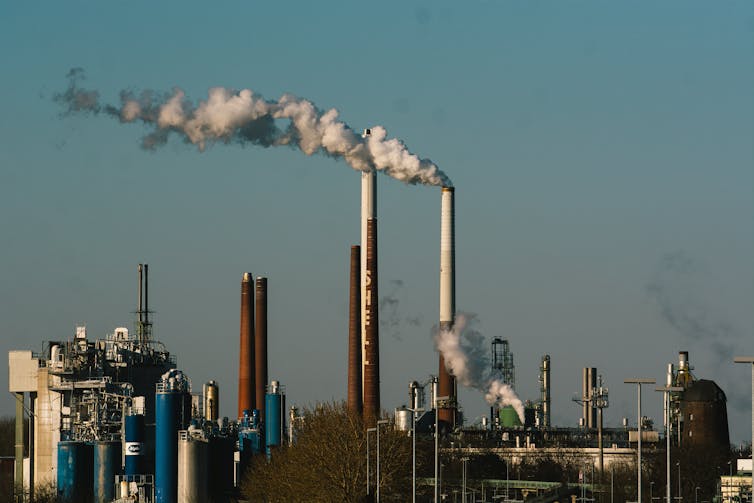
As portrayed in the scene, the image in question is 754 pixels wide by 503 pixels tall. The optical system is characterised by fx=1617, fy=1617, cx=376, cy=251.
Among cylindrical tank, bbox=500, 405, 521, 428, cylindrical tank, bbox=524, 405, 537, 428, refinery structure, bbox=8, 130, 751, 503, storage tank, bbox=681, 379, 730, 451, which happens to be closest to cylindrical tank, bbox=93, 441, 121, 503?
refinery structure, bbox=8, 130, 751, 503

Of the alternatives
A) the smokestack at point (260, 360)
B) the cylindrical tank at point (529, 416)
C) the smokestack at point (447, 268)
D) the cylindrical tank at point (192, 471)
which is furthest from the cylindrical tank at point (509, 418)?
the cylindrical tank at point (192, 471)

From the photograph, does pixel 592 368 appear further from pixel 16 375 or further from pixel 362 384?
pixel 16 375

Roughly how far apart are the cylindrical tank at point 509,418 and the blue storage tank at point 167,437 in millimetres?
48100

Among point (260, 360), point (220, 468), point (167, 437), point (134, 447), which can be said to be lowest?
point (220, 468)

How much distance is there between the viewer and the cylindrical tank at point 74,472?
97.8 meters

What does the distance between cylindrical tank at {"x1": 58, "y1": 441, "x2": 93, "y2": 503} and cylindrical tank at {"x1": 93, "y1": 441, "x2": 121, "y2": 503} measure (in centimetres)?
39

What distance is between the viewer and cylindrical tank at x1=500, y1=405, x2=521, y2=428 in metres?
140

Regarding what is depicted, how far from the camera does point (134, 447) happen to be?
96.5m

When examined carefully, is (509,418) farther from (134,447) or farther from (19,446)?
(134,447)

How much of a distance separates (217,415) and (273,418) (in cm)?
2091

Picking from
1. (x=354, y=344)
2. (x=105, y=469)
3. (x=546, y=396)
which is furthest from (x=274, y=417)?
(x=546, y=396)

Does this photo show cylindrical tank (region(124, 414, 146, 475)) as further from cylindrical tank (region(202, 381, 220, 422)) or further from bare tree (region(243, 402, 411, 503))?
cylindrical tank (region(202, 381, 220, 422))

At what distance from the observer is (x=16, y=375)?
114875 millimetres

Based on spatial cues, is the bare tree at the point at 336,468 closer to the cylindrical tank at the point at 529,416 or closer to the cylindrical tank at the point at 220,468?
the cylindrical tank at the point at 220,468
